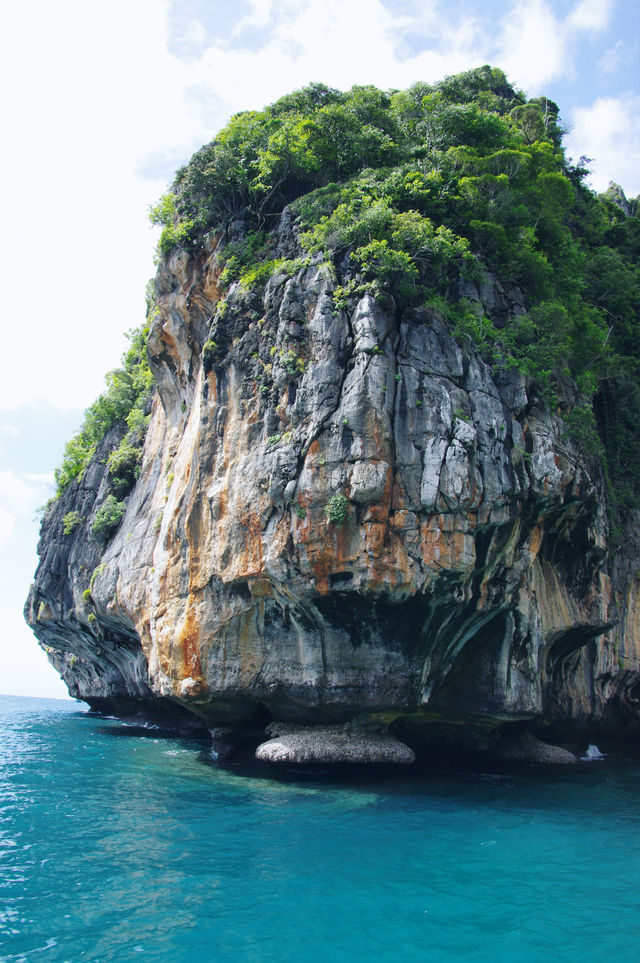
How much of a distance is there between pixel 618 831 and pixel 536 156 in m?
21.1

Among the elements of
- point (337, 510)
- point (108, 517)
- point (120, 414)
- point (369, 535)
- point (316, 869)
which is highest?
point (120, 414)

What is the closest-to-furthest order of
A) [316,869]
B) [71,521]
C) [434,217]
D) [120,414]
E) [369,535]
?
[316,869] → [369,535] → [434,217] → [71,521] → [120,414]

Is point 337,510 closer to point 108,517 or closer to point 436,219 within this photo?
point 436,219

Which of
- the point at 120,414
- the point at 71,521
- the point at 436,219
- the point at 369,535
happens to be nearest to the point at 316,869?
the point at 369,535

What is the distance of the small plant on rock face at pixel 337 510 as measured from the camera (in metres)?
15.7

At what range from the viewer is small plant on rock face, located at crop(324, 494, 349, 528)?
15.7 meters

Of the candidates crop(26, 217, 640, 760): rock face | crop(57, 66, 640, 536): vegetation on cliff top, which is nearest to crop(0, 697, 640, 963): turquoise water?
crop(26, 217, 640, 760): rock face

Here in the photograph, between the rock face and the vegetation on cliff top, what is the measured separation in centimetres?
101

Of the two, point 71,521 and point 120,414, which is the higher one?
point 120,414

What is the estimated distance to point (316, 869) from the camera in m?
9.91

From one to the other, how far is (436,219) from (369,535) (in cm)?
1103

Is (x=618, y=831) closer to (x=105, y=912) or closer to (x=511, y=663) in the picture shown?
(x=511, y=663)

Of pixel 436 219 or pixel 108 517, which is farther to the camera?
pixel 108 517

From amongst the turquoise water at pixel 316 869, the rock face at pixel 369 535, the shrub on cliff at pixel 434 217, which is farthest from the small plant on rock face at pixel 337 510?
the turquoise water at pixel 316 869
